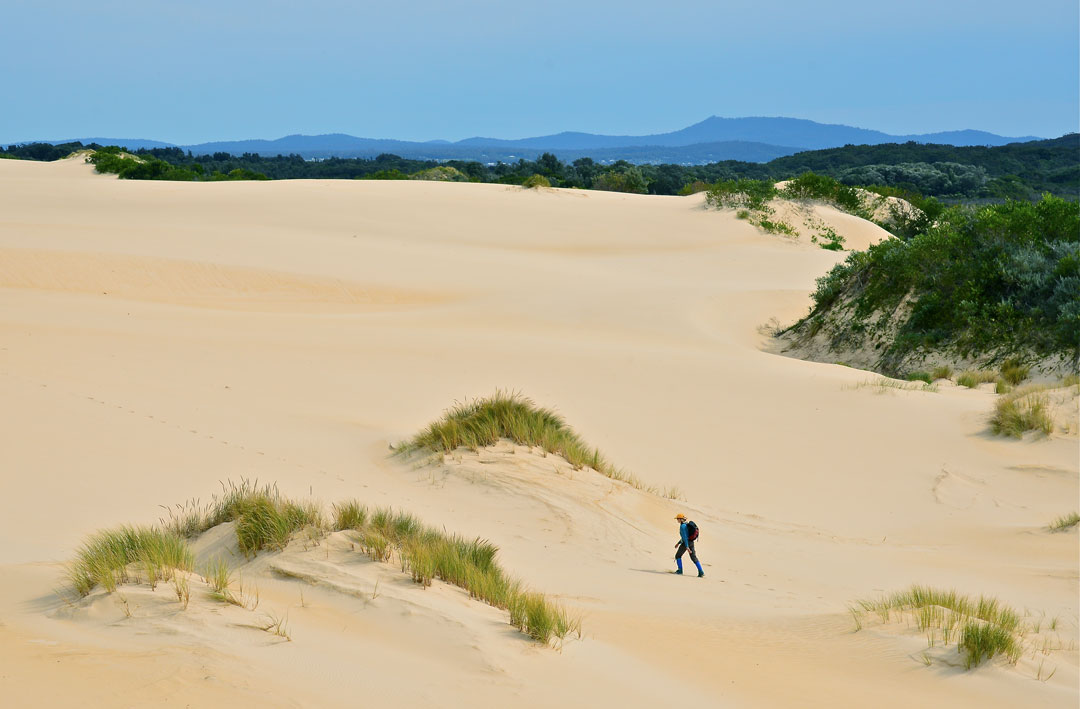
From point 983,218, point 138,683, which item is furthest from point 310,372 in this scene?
point 983,218

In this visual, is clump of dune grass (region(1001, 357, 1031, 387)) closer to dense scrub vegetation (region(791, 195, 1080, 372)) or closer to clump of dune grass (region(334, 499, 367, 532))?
dense scrub vegetation (region(791, 195, 1080, 372))

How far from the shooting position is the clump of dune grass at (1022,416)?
31.3 feet

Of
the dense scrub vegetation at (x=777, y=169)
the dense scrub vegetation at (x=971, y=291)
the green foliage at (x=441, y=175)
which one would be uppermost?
the dense scrub vegetation at (x=777, y=169)

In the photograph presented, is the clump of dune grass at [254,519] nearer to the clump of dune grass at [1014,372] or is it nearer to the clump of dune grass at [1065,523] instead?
the clump of dune grass at [1065,523]

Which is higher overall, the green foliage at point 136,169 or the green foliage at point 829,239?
the green foliage at point 136,169

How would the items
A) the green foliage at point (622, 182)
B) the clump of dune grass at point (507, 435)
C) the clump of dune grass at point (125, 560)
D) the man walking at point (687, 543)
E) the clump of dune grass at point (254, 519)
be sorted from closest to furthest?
the clump of dune grass at point (125, 560) → the clump of dune grass at point (254, 519) → the man walking at point (687, 543) → the clump of dune grass at point (507, 435) → the green foliage at point (622, 182)

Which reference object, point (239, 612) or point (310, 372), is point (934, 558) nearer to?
point (239, 612)

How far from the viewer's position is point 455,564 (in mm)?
4746

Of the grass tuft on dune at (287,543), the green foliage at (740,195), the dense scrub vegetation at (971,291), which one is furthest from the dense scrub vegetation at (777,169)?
the grass tuft on dune at (287,543)

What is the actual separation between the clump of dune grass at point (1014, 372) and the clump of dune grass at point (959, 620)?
7891mm

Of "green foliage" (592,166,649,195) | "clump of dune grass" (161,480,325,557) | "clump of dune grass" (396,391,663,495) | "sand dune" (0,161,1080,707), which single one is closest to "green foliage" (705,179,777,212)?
"sand dune" (0,161,1080,707)

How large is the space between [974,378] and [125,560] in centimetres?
1125

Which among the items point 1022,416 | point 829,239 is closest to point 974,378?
point 1022,416

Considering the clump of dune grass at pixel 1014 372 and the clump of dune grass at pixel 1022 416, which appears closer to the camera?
the clump of dune grass at pixel 1022 416
